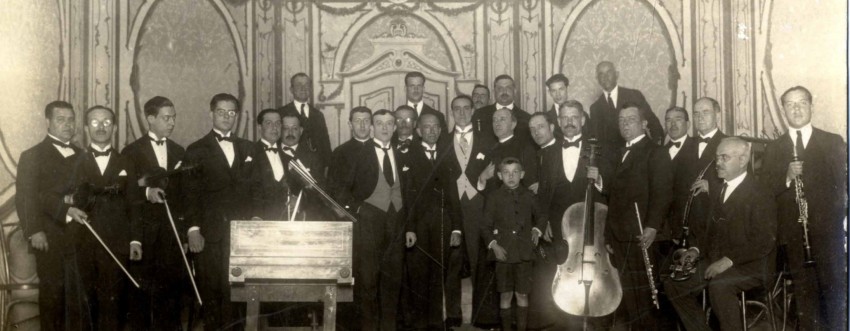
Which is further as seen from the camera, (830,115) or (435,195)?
(435,195)

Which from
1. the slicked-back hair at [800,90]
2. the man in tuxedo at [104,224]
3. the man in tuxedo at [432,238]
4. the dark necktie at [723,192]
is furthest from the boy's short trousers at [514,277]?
the man in tuxedo at [104,224]

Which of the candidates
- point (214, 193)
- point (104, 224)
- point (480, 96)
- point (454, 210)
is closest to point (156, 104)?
point (214, 193)

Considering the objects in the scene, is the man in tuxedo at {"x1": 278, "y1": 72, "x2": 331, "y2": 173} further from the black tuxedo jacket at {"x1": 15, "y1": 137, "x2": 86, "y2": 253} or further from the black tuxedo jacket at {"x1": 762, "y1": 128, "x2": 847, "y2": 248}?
the black tuxedo jacket at {"x1": 762, "y1": 128, "x2": 847, "y2": 248}

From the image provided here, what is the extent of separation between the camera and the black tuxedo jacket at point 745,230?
17.0 feet

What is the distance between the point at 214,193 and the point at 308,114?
4.07 ft

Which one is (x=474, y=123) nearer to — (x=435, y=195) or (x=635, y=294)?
(x=435, y=195)

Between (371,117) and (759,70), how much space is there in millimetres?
2736

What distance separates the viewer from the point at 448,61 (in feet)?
23.9

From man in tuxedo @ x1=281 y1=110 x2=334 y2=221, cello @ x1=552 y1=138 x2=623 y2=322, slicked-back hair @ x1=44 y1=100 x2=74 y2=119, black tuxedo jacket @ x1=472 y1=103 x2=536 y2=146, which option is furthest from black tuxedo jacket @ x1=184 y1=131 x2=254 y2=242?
cello @ x1=552 y1=138 x2=623 y2=322

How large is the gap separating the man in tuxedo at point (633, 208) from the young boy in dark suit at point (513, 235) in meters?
0.50

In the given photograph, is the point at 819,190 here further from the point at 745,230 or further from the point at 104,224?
the point at 104,224

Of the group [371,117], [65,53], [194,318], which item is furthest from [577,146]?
[65,53]

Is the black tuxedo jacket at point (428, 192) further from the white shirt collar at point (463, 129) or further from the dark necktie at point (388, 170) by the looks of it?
the white shirt collar at point (463, 129)

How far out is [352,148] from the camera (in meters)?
6.12
